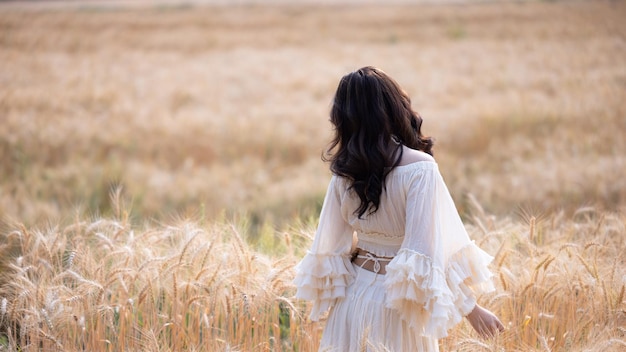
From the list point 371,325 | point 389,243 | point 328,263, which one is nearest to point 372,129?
point 389,243

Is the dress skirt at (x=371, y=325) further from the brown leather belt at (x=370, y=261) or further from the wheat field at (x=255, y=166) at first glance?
the wheat field at (x=255, y=166)

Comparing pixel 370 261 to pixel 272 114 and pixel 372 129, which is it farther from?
pixel 272 114

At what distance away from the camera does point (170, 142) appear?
941 centimetres

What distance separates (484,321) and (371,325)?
42 centimetres

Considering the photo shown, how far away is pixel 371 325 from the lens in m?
2.30

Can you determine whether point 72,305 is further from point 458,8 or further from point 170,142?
point 458,8

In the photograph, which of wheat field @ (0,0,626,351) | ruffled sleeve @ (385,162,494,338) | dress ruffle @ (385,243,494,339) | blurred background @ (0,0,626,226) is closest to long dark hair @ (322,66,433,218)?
ruffled sleeve @ (385,162,494,338)

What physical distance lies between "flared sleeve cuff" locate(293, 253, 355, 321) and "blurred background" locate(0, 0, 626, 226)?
68.5 inches

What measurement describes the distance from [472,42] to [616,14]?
25.2 ft

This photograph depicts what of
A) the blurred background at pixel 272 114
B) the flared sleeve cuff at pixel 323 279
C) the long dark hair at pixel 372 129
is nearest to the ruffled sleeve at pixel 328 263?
the flared sleeve cuff at pixel 323 279

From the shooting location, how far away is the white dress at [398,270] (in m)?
2.13

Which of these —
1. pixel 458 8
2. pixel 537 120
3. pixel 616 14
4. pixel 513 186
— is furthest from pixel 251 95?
pixel 458 8

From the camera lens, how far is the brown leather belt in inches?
93.3

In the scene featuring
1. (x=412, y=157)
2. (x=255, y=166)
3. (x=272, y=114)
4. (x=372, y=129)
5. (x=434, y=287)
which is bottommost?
(x=255, y=166)
